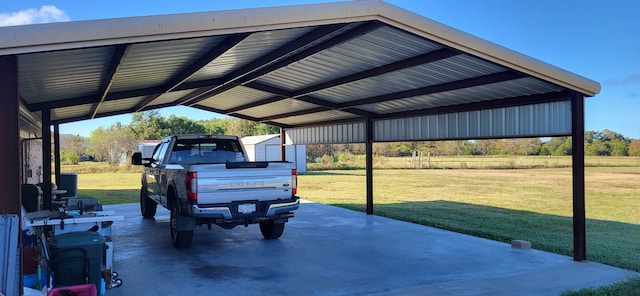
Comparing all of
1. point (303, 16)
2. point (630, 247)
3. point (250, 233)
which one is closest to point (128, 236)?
point (250, 233)

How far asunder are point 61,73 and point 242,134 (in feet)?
156

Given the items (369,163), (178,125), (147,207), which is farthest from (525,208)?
(178,125)

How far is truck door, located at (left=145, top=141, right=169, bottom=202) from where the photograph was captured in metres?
9.58

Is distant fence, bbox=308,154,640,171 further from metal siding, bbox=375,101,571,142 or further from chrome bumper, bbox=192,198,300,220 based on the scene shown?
chrome bumper, bbox=192,198,300,220

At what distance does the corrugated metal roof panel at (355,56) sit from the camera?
6.38 metres

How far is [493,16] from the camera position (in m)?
35.1

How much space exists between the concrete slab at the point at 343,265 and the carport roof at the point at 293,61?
8.38ft

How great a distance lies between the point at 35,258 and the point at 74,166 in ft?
125

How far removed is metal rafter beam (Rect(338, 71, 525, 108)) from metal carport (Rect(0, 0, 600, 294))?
0.09 ft

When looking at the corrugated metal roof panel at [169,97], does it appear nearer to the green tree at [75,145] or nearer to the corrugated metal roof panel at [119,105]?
the corrugated metal roof panel at [119,105]

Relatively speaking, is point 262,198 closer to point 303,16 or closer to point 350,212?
point 303,16

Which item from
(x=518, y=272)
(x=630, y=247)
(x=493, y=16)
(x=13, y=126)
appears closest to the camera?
(x=13, y=126)

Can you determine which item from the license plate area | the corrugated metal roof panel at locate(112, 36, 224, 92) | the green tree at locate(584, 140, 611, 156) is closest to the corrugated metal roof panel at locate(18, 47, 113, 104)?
the corrugated metal roof panel at locate(112, 36, 224, 92)

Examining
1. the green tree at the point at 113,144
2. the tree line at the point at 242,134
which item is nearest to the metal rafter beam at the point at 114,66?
the tree line at the point at 242,134
